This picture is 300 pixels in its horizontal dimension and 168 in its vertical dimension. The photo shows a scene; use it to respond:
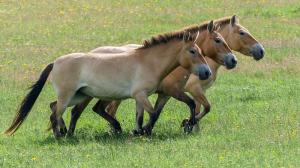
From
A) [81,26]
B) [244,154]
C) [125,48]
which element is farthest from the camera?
[81,26]

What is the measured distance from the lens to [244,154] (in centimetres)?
1162

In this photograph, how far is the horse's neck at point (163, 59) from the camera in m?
14.0

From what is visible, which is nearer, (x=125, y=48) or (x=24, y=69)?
(x=125, y=48)

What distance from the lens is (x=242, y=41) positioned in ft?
50.9

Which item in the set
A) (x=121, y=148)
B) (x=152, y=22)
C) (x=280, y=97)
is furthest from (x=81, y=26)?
(x=121, y=148)

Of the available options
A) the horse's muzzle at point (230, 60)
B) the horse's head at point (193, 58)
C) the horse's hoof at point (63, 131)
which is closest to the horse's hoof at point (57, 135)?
the horse's hoof at point (63, 131)

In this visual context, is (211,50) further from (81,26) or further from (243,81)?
(81,26)

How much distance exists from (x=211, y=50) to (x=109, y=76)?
172cm

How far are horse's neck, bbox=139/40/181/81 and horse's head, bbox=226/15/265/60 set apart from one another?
Result: 1715mm

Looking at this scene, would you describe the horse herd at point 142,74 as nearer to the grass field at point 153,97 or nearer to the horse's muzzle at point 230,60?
the horse's muzzle at point 230,60

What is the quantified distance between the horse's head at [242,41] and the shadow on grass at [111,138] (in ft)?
7.04

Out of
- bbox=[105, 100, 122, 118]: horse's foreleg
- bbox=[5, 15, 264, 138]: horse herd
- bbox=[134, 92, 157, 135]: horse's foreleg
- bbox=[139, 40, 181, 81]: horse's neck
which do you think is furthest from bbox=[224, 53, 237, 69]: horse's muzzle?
bbox=[105, 100, 122, 118]: horse's foreleg

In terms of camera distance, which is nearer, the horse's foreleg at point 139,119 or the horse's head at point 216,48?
the horse's foreleg at point 139,119

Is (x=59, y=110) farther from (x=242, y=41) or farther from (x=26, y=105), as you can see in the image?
(x=242, y=41)
